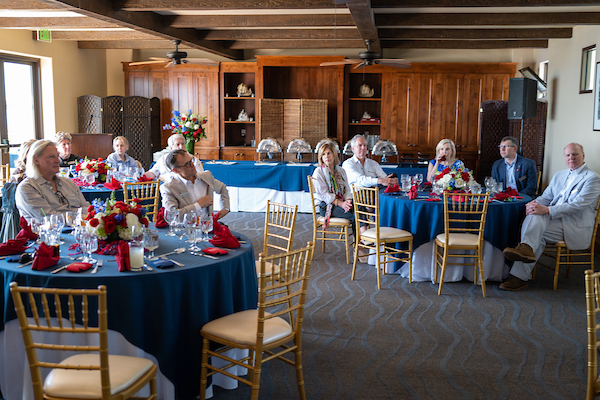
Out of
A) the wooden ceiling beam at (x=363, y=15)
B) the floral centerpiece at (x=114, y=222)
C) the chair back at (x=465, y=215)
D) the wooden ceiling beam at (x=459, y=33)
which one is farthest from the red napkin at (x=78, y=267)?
the wooden ceiling beam at (x=459, y=33)

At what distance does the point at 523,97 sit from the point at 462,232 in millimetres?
4519

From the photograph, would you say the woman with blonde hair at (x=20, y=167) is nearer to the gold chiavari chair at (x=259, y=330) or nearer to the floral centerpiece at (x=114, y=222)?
the floral centerpiece at (x=114, y=222)

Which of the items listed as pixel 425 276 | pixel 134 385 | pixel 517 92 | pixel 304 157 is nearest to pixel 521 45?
pixel 517 92

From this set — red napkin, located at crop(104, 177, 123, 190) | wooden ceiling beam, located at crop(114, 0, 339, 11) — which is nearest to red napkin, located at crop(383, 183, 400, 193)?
wooden ceiling beam, located at crop(114, 0, 339, 11)

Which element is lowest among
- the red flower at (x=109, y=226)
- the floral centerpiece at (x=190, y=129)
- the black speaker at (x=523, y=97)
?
the red flower at (x=109, y=226)

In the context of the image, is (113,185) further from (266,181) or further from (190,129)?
(190,129)

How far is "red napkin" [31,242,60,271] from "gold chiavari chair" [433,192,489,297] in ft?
10.6

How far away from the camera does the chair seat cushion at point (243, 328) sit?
2.71 meters

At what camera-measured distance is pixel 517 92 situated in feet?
29.1

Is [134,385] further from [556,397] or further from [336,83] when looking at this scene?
[336,83]

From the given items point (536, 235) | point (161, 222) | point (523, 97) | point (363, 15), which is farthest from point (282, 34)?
point (161, 222)

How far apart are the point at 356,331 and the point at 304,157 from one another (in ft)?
24.5

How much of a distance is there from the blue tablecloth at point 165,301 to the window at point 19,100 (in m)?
7.06

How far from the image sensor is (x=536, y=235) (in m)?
5.08
